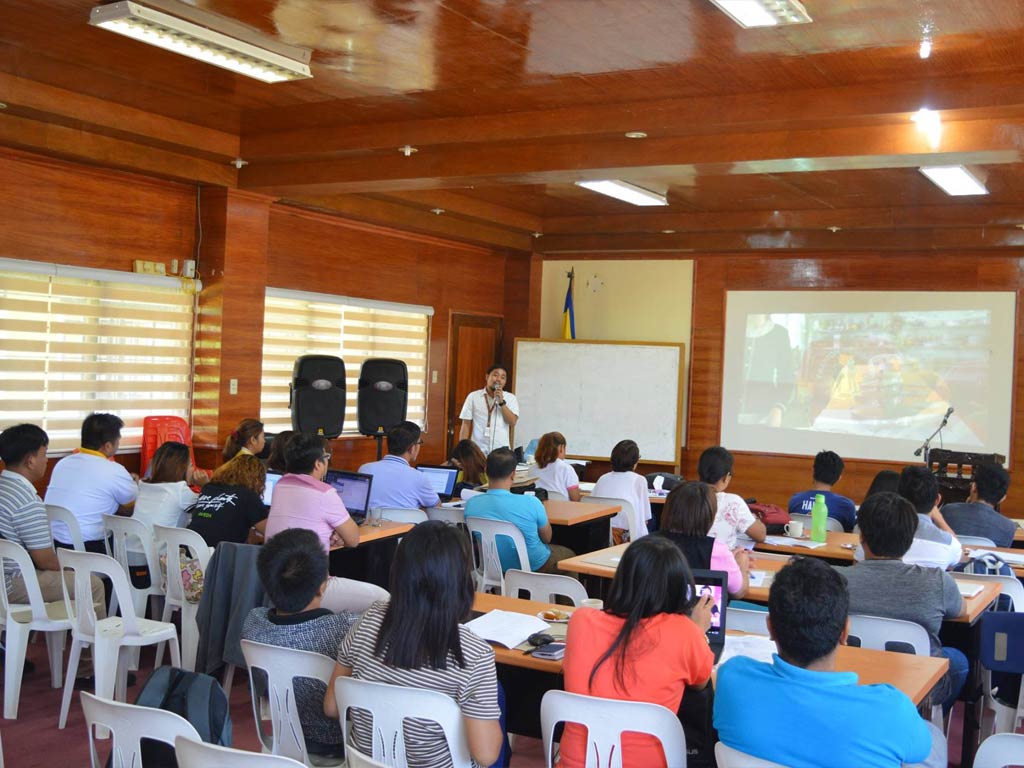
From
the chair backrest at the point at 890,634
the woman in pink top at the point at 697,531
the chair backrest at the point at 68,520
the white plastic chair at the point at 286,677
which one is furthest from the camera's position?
the chair backrest at the point at 68,520

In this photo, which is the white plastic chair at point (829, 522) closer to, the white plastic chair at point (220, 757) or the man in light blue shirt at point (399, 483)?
the man in light blue shirt at point (399, 483)

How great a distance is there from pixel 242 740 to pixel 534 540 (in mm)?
1982

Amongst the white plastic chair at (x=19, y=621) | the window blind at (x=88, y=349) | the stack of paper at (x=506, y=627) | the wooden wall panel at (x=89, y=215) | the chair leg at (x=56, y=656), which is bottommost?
the chair leg at (x=56, y=656)

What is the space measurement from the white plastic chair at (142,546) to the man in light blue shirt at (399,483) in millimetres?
1480

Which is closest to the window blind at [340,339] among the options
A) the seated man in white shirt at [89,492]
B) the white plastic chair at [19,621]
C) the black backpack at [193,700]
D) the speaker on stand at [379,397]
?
the speaker on stand at [379,397]

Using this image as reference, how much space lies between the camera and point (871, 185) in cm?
872

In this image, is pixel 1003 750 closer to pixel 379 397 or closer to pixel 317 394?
pixel 317 394

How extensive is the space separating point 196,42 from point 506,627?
3.38 metres

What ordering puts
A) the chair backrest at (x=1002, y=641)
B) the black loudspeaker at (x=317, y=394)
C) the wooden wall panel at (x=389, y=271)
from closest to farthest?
the chair backrest at (x=1002, y=641)
the black loudspeaker at (x=317, y=394)
the wooden wall panel at (x=389, y=271)

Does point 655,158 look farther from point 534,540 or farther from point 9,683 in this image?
point 9,683

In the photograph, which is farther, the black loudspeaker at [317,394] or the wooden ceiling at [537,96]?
the black loudspeaker at [317,394]

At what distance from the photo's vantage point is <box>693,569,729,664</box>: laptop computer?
132 inches

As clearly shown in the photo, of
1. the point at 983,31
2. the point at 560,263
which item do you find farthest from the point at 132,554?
the point at 560,263

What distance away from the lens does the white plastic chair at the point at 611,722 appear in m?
2.58
